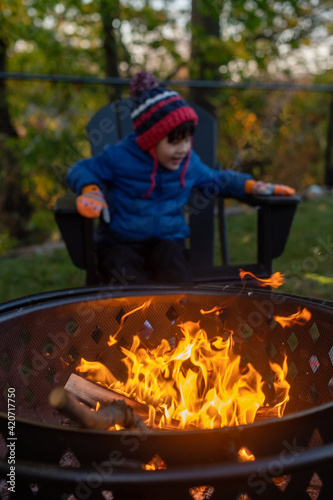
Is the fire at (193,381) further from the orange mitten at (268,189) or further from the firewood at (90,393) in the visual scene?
the orange mitten at (268,189)

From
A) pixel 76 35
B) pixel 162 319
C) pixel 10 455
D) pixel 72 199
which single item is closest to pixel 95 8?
pixel 76 35

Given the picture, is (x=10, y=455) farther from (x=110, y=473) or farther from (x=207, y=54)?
(x=207, y=54)

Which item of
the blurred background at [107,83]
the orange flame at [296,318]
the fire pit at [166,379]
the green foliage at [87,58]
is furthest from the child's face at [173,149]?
the green foliage at [87,58]

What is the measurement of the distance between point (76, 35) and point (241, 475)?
6.33 meters

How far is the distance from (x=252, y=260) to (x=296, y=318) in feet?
8.60

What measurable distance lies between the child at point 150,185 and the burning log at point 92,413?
1077 millimetres

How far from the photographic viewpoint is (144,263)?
2.26 metres

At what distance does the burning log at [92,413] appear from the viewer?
31.5 inches

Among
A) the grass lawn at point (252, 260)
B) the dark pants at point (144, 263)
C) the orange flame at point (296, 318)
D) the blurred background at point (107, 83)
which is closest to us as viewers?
the orange flame at point (296, 318)

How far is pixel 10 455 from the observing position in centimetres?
87

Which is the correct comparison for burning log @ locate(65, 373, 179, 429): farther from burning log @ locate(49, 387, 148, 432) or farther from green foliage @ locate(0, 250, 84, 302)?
green foliage @ locate(0, 250, 84, 302)

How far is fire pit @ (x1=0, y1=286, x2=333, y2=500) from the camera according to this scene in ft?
2.49

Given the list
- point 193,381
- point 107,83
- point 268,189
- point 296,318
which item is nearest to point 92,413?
point 193,381

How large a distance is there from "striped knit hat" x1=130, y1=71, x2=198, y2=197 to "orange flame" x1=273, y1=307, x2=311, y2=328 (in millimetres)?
1102
